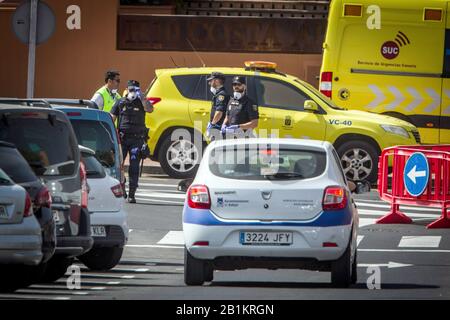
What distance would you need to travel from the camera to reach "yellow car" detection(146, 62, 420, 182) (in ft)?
A: 94.8

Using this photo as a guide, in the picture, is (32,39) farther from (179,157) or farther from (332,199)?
(332,199)

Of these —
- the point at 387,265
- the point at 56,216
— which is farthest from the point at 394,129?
the point at 56,216

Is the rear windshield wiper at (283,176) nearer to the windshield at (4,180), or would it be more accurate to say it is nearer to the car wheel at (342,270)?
the car wheel at (342,270)

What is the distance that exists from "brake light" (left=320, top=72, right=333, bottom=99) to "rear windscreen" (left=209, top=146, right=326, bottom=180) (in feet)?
42.1

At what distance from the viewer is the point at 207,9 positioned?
3697cm

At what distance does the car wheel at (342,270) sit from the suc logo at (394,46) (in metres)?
13.5

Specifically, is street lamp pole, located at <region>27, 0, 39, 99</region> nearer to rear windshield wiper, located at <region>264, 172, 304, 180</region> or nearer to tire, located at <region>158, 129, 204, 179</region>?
tire, located at <region>158, 129, 204, 179</region>

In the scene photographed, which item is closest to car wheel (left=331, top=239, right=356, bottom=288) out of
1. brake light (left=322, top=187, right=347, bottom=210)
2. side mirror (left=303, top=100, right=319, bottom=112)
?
brake light (left=322, top=187, right=347, bottom=210)

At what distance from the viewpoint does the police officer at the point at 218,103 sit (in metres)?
27.5

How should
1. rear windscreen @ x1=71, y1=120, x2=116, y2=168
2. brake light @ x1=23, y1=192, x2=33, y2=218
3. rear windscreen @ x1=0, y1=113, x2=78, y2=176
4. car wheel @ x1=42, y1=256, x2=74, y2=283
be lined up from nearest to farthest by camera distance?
1. brake light @ x1=23, y1=192, x2=33, y2=218
2. rear windscreen @ x1=0, y1=113, x2=78, y2=176
3. car wheel @ x1=42, y1=256, x2=74, y2=283
4. rear windscreen @ x1=71, y1=120, x2=116, y2=168

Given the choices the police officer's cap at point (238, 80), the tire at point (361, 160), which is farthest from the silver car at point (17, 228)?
the tire at point (361, 160)

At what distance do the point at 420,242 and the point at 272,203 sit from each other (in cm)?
587

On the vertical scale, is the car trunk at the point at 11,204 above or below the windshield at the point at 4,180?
below

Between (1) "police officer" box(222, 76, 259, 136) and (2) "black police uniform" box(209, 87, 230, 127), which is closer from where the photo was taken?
(1) "police officer" box(222, 76, 259, 136)
